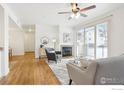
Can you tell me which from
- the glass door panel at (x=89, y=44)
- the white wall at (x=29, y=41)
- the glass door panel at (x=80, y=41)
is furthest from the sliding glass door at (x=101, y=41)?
the white wall at (x=29, y=41)

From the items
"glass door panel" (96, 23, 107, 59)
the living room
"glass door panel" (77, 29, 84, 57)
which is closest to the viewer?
the living room

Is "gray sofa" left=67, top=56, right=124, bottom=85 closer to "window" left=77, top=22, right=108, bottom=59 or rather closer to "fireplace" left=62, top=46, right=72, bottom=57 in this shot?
"window" left=77, top=22, right=108, bottom=59

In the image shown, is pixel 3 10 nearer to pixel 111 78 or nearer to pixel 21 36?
pixel 111 78

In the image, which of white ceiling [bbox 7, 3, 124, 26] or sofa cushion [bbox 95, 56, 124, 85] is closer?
sofa cushion [bbox 95, 56, 124, 85]

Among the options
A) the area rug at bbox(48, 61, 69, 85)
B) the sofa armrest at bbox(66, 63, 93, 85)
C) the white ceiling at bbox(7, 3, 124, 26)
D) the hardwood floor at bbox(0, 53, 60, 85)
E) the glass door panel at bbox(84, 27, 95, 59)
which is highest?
the white ceiling at bbox(7, 3, 124, 26)

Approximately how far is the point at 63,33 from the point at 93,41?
289cm

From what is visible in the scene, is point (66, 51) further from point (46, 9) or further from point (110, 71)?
point (110, 71)

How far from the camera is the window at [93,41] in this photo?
7.17 metres

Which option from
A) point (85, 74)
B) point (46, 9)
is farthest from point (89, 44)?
point (85, 74)

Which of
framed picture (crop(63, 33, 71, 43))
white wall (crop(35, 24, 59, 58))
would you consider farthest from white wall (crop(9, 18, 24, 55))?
framed picture (crop(63, 33, 71, 43))

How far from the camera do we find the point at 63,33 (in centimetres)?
1040

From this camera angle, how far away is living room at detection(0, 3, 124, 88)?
4930 mm
